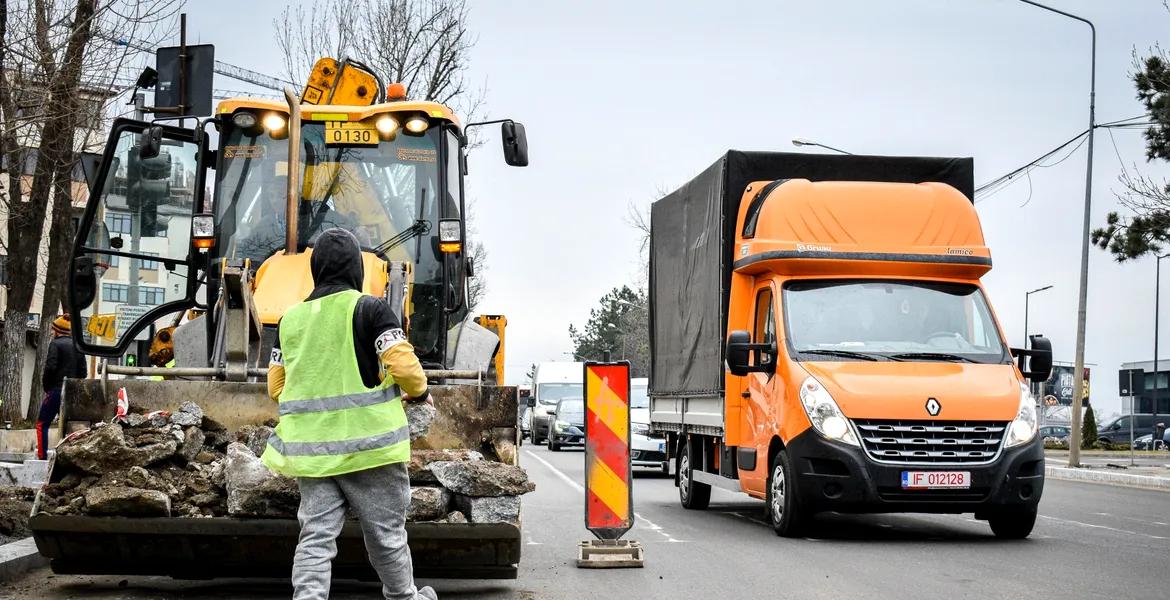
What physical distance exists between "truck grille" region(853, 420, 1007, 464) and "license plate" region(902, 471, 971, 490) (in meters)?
0.10

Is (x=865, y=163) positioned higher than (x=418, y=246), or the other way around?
(x=865, y=163)

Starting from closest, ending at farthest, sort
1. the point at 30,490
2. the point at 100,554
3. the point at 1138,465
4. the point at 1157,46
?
the point at 100,554 → the point at 30,490 → the point at 1157,46 → the point at 1138,465

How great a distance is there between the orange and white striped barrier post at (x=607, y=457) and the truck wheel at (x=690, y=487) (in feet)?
17.2

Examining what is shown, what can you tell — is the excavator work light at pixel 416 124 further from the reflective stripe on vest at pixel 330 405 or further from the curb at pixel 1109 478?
the curb at pixel 1109 478

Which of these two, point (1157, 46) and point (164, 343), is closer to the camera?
point (164, 343)

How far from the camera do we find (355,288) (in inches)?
264

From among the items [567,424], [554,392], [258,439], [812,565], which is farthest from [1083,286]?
[258,439]

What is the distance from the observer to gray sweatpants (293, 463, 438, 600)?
6.32 m

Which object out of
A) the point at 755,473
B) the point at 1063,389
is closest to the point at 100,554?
the point at 755,473

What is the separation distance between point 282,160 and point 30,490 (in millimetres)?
4032

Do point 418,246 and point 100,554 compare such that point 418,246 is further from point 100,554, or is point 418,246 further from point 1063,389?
point 1063,389

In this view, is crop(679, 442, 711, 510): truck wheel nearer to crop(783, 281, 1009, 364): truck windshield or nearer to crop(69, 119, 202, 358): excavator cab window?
crop(783, 281, 1009, 364): truck windshield

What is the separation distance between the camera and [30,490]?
1216 centimetres

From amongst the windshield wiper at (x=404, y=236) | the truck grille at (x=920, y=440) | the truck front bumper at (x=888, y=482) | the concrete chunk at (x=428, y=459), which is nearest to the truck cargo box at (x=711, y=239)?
the truck front bumper at (x=888, y=482)
